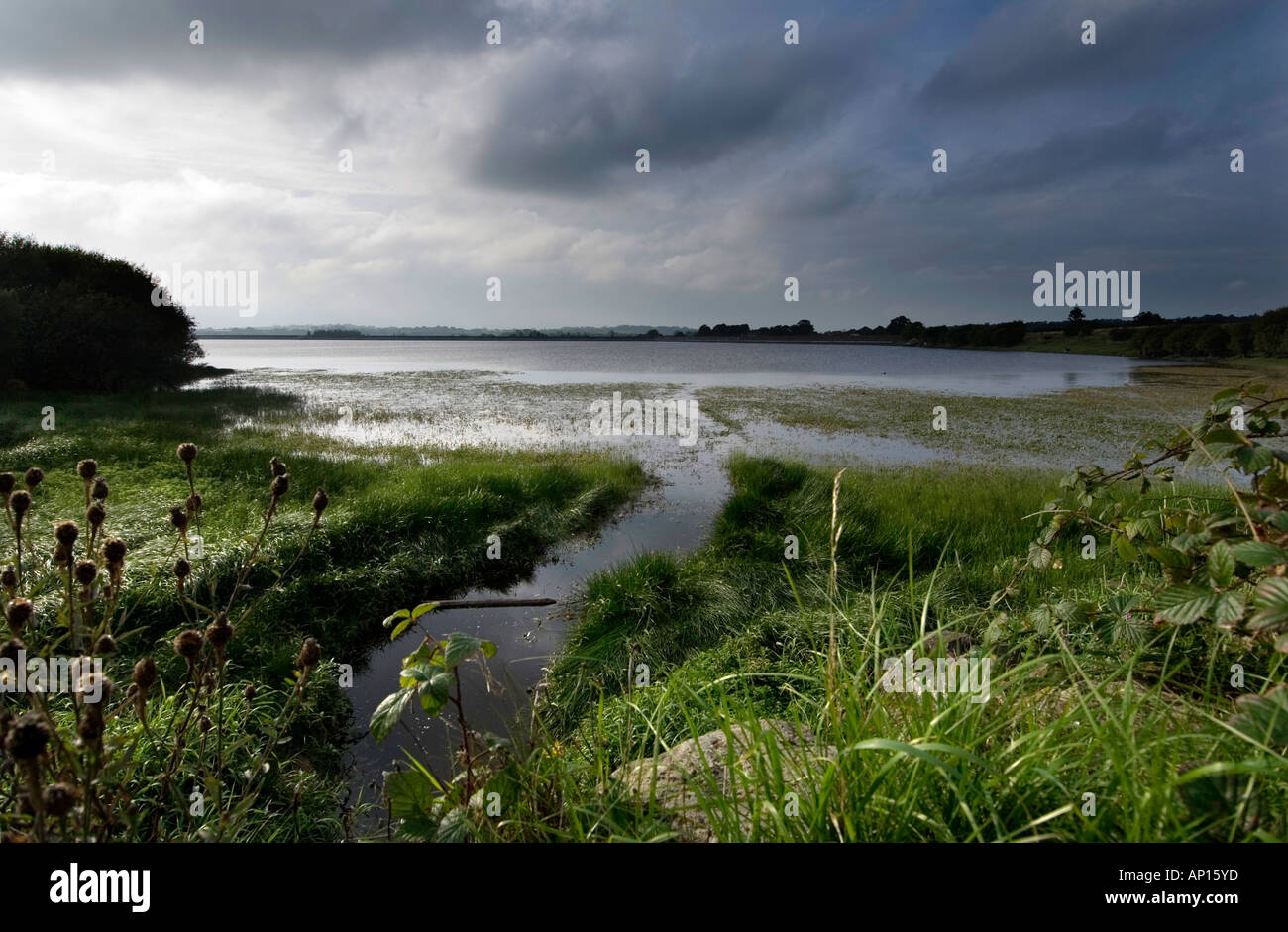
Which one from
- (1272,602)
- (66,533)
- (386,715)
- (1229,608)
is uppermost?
(66,533)

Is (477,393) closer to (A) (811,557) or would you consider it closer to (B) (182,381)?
(B) (182,381)

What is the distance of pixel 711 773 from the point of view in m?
2.00

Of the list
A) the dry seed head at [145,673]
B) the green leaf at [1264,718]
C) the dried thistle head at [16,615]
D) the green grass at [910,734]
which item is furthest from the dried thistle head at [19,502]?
the green leaf at [1264,718]

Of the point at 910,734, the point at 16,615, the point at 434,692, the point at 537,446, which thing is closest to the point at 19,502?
the point at 16,615

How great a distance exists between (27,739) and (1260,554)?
2397 millimetres

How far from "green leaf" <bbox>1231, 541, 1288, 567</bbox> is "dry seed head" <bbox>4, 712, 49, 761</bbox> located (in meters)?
2.32

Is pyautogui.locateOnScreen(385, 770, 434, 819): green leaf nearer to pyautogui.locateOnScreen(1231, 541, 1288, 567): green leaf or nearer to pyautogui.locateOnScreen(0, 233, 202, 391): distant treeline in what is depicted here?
pyautogui.locateOnScreen(1231, 541, 1288, 567): green leaf

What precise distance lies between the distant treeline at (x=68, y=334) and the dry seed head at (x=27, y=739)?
→ 84.7 feet

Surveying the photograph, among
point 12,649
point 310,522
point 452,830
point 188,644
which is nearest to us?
point 12,649

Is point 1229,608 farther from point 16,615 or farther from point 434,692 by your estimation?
point 16,615

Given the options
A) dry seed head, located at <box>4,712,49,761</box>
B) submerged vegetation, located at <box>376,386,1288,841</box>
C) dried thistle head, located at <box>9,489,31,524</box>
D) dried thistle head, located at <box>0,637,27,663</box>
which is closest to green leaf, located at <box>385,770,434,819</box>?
submerged vegetation, located at <box>376,386,1288,841</box>

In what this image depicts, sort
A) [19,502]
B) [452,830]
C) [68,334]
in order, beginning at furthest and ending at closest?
1. [68,334]
2. [452,830]
3. [19,502]

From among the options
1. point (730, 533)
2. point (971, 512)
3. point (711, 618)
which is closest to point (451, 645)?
point (711, 618)

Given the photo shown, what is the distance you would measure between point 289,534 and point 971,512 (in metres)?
8.74
